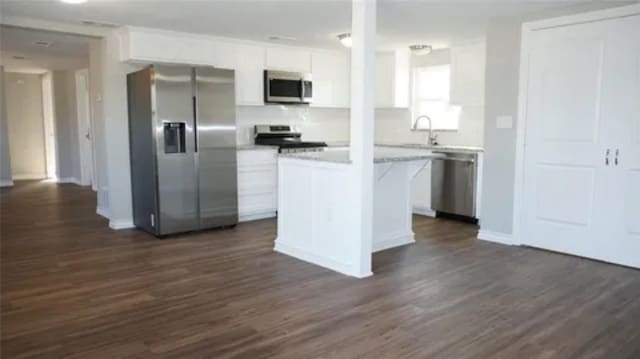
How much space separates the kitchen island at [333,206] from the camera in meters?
4.01

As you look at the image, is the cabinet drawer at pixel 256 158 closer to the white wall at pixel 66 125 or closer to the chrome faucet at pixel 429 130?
the chrome faucet at pixel 429 130

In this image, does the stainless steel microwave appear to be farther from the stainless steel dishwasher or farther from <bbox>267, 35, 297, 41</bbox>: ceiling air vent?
the stainless steel dishwasher

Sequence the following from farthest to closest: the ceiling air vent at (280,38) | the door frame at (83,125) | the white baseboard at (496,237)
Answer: the door frame at (83,125), the ceiling air vent at (280,38), the white baseboard at (496,237)

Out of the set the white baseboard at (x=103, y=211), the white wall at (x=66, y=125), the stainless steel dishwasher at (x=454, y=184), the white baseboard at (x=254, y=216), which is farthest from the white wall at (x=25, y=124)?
the stainless steel dishwasher at (x=454, y=184)

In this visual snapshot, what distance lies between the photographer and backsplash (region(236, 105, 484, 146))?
21.4 ft

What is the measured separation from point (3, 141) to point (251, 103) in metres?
5.65

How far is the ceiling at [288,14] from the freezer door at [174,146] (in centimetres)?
61

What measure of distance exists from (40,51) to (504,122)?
6322mm

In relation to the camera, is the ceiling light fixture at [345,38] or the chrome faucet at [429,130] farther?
the chrome faucet at [429,130]

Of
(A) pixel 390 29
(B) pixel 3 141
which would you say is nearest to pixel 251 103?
(A) pixel 390 29

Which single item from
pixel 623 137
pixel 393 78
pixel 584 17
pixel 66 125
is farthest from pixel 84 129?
pixel 623 137

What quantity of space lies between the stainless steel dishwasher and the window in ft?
2.72

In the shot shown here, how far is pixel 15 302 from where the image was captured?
3.37 meters

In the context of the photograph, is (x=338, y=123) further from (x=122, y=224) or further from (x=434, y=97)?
(x=122, y=224)
